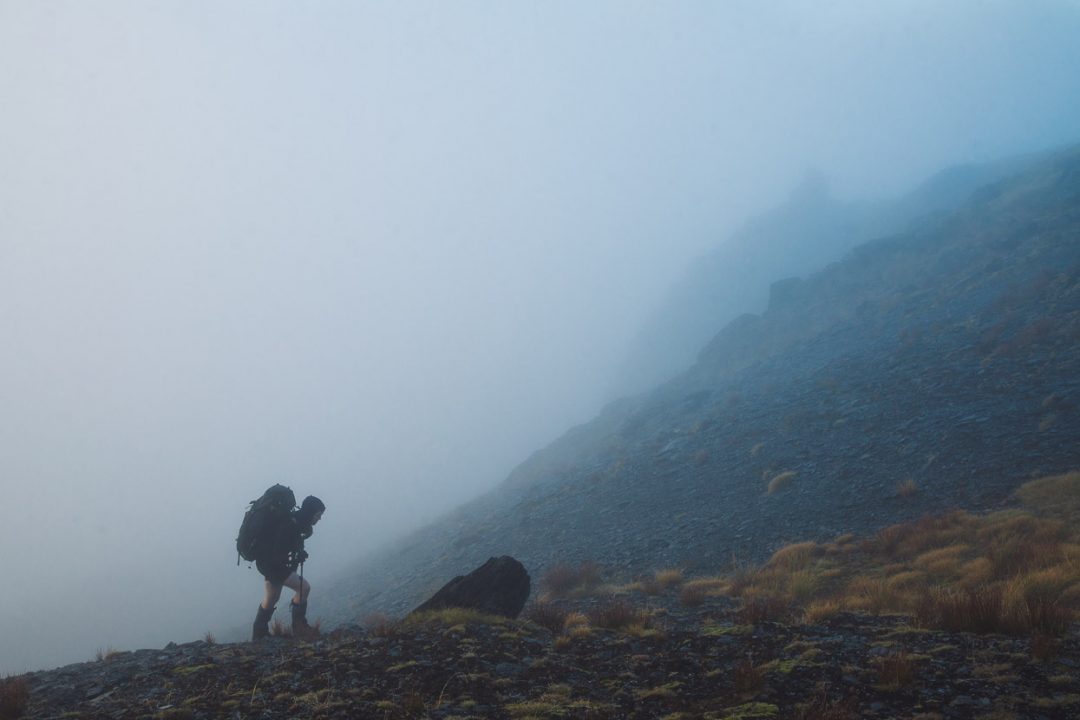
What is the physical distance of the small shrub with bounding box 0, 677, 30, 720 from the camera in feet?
20.9

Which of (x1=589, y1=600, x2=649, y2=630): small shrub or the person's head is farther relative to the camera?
the person's head

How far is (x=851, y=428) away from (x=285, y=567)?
70.4 ft

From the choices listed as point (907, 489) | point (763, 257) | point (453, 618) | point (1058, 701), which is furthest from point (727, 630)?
point (763, 257)

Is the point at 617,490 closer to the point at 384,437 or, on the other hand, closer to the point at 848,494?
the point at 848,494

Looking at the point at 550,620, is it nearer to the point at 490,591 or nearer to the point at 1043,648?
the point at 490,591

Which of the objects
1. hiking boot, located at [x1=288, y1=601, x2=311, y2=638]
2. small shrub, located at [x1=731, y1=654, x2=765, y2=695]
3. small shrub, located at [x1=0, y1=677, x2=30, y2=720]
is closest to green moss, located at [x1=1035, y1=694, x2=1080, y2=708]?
small shrub, located at [x1=731, y1=654, x2=765, y2=695]

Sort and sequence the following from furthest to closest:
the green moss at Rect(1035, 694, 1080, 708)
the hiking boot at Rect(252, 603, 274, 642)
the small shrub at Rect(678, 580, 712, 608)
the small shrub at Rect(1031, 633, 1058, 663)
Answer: the small shrub at Rect(678, 580, 712, 608), the hiking boot at Rect(252, 603, 274, 642), the small shrub at Rect(1031, 633, 1058, 663), the green moss at Rect(1035, 694, 1080, 708)

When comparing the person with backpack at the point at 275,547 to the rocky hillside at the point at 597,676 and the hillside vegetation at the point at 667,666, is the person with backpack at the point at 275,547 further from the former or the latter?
the rocky hillside at the point at 597,676

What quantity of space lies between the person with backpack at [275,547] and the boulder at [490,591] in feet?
8.62

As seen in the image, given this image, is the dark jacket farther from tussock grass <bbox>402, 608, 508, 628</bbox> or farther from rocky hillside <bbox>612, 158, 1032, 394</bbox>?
rocky hillside <bbox>612, 158, 1032, 394</bbox>

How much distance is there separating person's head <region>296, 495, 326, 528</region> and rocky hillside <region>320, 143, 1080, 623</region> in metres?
10.0

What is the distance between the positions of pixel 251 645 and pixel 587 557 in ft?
43.2

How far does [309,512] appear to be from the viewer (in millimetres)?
11766

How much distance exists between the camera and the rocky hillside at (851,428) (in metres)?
17.8
